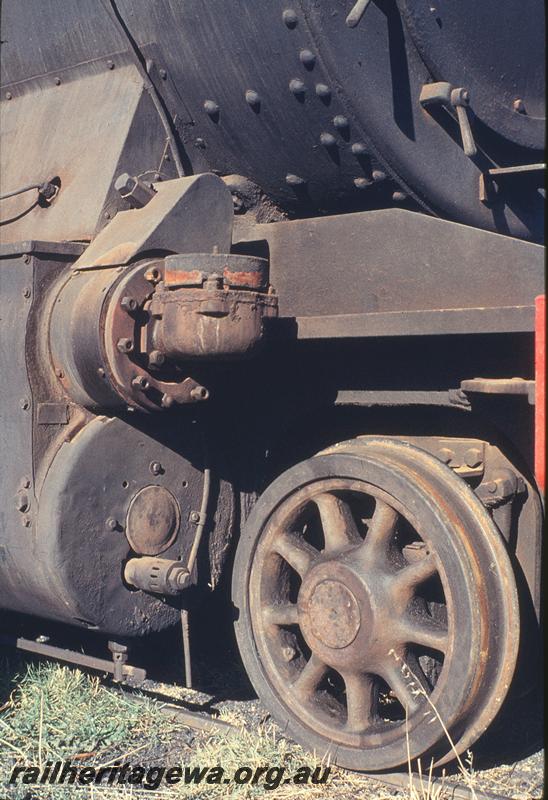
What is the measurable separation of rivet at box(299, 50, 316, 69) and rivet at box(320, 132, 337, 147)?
19 centimetres

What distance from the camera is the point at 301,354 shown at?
3.27 meters

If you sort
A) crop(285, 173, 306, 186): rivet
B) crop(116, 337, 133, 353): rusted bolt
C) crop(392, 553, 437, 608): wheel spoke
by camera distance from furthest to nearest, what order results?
crop(285, 173, 306, 186): rivet → crop(116, 337, 133, 353): rusted bolt → crop(392, 553, 437, 608): wheel spoke

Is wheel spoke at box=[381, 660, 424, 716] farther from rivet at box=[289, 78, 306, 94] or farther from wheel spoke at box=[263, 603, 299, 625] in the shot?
rivet at box=[289, 78, 306, 94]

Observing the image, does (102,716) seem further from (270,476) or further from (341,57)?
(341,57)

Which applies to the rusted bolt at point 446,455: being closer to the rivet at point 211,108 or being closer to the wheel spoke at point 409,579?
the wheel spoke at point 409,579

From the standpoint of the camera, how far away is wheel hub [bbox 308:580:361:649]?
2961mm

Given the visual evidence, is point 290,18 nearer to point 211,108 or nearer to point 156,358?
point 211,108

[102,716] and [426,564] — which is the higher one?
[426,564]

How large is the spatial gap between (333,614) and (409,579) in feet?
0.81

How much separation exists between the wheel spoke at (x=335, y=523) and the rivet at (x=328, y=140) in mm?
1001

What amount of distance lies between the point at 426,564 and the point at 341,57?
137cm

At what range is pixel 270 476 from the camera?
143 inches

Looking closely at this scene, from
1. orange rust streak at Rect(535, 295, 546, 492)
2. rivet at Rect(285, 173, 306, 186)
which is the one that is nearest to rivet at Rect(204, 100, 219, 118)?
rivet at Rect(285, 173, 306, 186)

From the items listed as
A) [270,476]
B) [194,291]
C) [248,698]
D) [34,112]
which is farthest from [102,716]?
[34,112]
